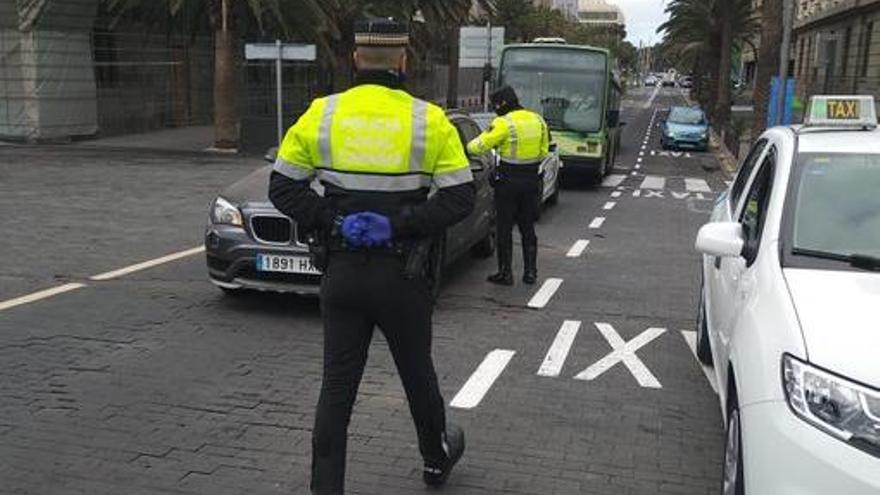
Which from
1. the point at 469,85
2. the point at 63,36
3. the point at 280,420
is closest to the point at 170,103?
the point at 63,36

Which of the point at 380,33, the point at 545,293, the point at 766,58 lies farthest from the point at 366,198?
the point at 766,58

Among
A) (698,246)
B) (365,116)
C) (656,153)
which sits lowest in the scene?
(656,153)

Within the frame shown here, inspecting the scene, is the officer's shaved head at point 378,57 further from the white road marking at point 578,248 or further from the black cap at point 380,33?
the white road marking at point 578,248

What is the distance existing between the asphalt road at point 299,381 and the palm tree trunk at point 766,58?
16140 mm

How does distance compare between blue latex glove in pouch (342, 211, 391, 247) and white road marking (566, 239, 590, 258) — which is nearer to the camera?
blue latex glove in pouch (342, 211, 391, 247)

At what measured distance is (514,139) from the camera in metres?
8.70

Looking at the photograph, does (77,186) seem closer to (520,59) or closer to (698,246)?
(520,59)

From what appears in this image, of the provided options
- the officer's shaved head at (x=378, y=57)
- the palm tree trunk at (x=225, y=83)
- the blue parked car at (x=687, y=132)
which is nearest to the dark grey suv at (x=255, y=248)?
the officer's shaved head at (x=378, y=57)

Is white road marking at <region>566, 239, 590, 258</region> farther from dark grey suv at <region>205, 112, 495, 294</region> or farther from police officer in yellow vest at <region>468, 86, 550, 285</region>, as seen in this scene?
dark grey suv at <region>205, 112, 495, 294</region>

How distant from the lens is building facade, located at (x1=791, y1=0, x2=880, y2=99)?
39938 millimetres

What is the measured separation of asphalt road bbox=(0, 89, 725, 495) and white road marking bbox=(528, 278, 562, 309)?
0.09 feet

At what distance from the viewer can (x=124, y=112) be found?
3045 centimetres

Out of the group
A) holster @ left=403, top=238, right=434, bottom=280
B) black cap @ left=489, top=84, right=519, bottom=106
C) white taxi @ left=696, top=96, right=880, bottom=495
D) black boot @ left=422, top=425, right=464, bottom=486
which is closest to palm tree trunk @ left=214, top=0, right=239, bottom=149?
black cap @ left=489, top=84, right=519, bottom=106

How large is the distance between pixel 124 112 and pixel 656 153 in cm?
1715
